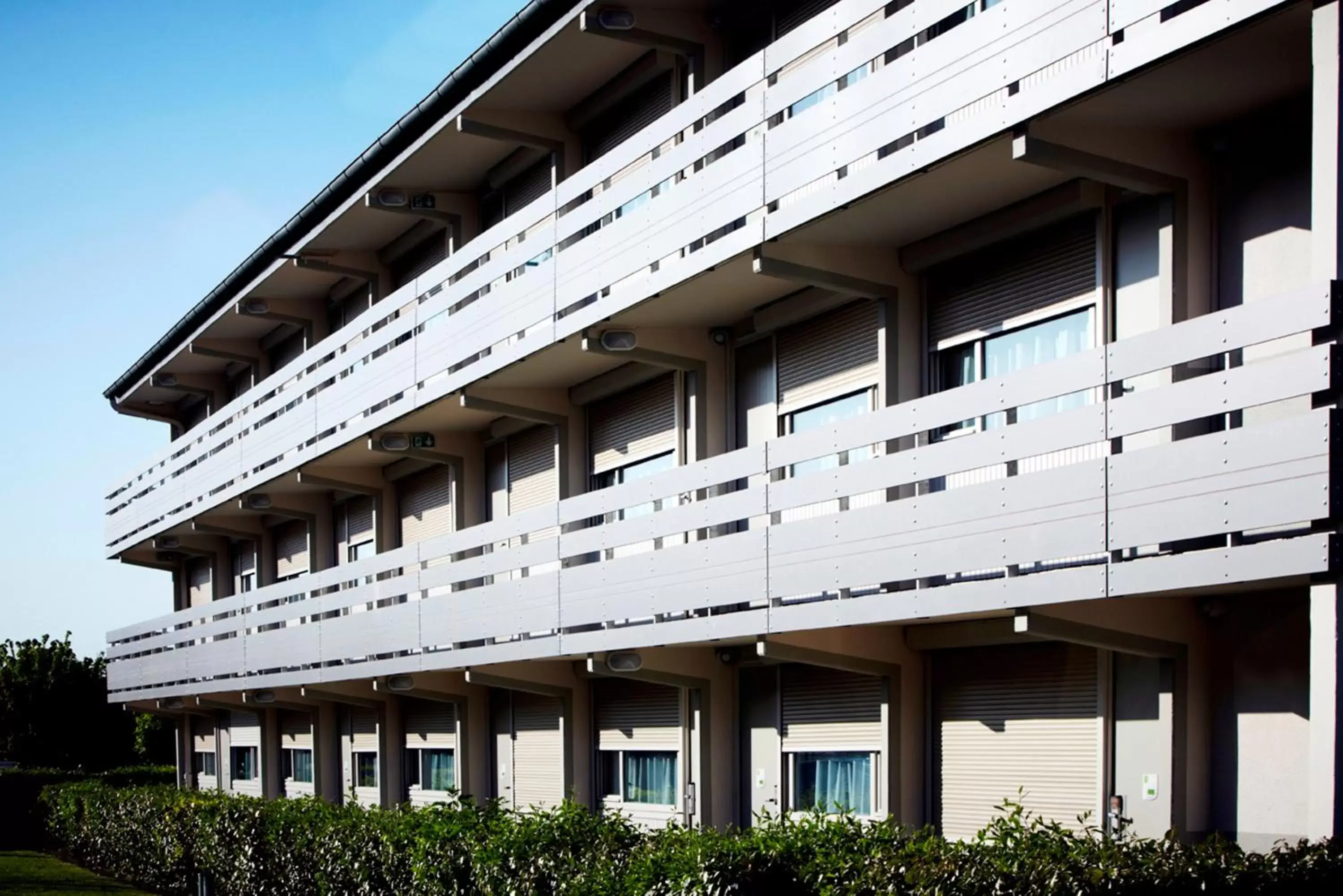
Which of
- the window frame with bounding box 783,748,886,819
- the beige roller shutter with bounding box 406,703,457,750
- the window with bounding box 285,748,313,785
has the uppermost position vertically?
the window frame with bounding box 783,748,886,819

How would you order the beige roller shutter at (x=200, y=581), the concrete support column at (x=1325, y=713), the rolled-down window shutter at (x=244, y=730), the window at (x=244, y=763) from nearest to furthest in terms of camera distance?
the concrete support column at (x=1325, y=713)
the rolled-down window shutter at (x=244, y=730)
the window at (x=244, y=763)
the beige roller shutter at (x=200, y=581)

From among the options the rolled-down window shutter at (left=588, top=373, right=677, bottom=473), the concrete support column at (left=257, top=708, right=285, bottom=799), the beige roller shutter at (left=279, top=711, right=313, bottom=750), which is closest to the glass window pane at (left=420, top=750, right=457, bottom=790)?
the beige roller shutter at (left=279, top=711, right=313, bottom=750)

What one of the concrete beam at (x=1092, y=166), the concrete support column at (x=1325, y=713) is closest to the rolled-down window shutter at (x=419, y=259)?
the concrete beam at (x=1092, y=166)

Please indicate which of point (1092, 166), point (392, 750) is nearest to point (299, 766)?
point (392, 750)

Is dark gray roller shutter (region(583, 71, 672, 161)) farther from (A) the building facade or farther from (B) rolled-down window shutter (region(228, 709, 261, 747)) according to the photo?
(B) rolled-down window shutter (region(228, 709, 261, 747))

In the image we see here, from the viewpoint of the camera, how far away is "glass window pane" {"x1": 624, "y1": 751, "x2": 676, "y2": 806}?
62.0 feet

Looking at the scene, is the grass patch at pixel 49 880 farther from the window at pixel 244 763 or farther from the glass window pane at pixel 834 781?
the glass window pane at pixel 834 781

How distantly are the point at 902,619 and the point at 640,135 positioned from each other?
6.25 metres

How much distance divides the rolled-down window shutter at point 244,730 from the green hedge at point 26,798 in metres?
3.93

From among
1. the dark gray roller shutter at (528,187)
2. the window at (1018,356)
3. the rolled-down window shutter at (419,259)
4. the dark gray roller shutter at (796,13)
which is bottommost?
the window at (1018,356)

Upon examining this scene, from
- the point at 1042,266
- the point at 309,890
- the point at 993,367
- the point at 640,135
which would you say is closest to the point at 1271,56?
the point at 1042,266

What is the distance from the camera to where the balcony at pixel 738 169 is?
11211 millimetres

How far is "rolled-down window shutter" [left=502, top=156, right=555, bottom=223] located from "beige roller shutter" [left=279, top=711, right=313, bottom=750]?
12.4 m

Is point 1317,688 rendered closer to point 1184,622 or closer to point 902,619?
point 1184,622
